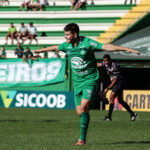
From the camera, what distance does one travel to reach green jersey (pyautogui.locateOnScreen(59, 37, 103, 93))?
30.5 ft

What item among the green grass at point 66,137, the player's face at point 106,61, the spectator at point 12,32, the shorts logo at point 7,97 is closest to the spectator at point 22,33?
the spectator at point 12,32

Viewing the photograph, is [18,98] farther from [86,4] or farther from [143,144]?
[143,144]

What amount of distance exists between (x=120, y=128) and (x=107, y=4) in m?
20.0

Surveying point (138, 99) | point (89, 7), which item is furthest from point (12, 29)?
point (138, 99)

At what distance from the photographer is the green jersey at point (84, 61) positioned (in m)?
9.30

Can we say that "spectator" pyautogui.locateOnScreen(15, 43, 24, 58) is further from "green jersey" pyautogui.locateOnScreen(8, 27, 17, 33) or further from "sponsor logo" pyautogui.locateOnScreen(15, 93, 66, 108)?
"sponsor logo" pyautogui.locateOnScreen(15, 93, 66, 108)

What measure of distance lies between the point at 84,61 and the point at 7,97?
15.3 meters

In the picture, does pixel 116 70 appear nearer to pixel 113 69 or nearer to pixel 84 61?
pixel 113 69

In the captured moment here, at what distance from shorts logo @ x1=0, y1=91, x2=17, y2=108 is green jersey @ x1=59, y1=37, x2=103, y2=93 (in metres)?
14.9

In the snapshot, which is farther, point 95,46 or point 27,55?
point 27,55

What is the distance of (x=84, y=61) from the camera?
9320 millimetres

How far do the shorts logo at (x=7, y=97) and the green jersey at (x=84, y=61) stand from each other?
14926mm

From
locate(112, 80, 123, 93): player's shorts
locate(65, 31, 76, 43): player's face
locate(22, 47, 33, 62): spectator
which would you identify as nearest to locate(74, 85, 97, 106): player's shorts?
locate(65, 31, 76, 43): player's face

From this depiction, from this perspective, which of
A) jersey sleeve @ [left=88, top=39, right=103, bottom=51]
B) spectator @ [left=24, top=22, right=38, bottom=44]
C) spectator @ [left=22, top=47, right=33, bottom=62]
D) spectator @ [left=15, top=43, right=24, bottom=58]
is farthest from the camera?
spectator @ [left=24, top=22, right=38, bottom=44]
